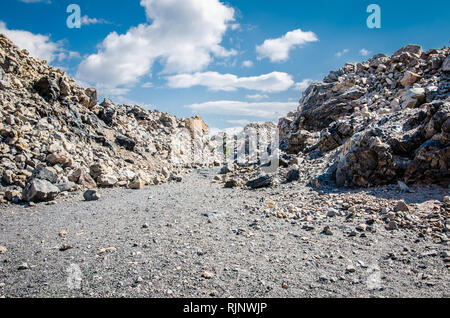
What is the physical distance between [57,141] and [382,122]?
510 inches

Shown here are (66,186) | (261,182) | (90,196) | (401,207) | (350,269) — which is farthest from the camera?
(261,182)

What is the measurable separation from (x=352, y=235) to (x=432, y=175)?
12.6 ft

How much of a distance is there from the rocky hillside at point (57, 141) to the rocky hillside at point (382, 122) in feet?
27.1

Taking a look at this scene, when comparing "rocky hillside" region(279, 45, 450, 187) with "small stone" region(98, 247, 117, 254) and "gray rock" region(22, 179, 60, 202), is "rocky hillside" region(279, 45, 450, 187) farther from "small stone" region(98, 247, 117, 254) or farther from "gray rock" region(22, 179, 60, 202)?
"gray rock" region(22, 179, 60, 202)

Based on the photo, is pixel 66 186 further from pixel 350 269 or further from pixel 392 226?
pixel 392 226

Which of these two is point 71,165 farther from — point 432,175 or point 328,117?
point 328,117

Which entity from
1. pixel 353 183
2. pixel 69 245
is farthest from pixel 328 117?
pixel 69 245

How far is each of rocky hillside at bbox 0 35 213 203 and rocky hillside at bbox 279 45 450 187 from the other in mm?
8265

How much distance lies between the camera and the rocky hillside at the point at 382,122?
24.8ft

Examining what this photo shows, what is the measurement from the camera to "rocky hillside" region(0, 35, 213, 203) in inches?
336

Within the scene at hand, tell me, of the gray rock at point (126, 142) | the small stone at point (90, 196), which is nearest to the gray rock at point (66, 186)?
the small stone at point (90, 196)

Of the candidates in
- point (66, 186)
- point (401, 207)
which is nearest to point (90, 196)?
point (66, 186)

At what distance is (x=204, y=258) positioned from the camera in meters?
4.22

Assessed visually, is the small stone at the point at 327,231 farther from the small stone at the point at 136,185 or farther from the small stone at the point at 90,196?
the small stone at the point at 136,185
